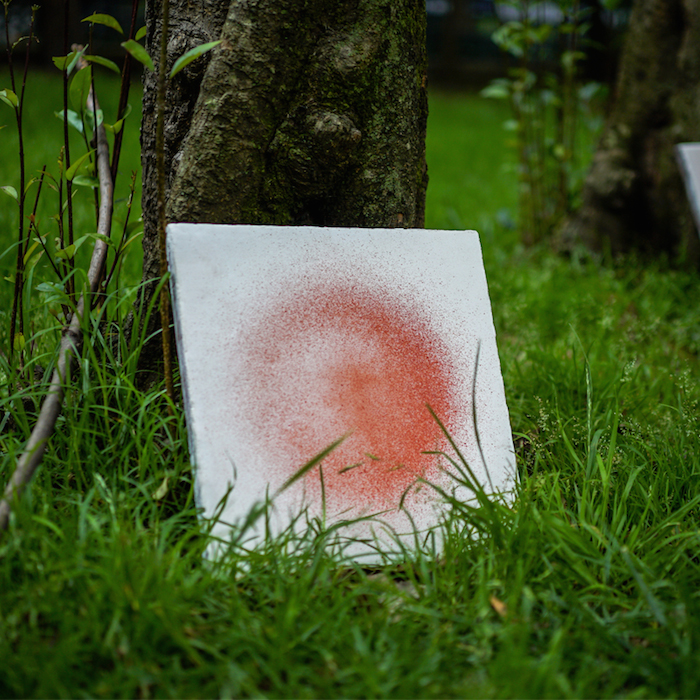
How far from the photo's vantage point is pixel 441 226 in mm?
3850

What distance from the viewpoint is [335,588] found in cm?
102

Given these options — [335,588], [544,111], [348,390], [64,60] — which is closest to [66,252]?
[64,60]

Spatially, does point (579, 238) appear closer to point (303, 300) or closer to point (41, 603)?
point (303, 300)

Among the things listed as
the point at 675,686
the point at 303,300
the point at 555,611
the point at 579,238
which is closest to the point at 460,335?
the point at 303,300

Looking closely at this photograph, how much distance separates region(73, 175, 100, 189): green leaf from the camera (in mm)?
1415

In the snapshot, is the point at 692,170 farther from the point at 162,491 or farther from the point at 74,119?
the point at 162,491

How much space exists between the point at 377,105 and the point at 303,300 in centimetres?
54

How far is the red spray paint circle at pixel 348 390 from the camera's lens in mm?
1177

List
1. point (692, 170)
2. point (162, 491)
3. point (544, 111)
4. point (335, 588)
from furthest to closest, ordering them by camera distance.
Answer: point (544, 111) → point (692, 170) → point (162, 491) → point (335, 588)

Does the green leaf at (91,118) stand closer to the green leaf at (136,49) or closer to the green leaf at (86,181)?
the green leaf at (86,181)

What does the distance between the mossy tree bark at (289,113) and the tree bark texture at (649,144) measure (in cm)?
204

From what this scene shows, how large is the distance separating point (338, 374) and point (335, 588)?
0.43 m

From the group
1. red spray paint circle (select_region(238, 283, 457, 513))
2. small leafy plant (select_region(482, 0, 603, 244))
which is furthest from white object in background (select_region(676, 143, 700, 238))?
red spray paint circle (select_region(238, 283, 457, 513))

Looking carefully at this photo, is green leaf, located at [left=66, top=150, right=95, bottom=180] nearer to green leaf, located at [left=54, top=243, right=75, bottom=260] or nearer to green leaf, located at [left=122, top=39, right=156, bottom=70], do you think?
green leaf, located at [left=54, top=243, right=75, bottom=260]
